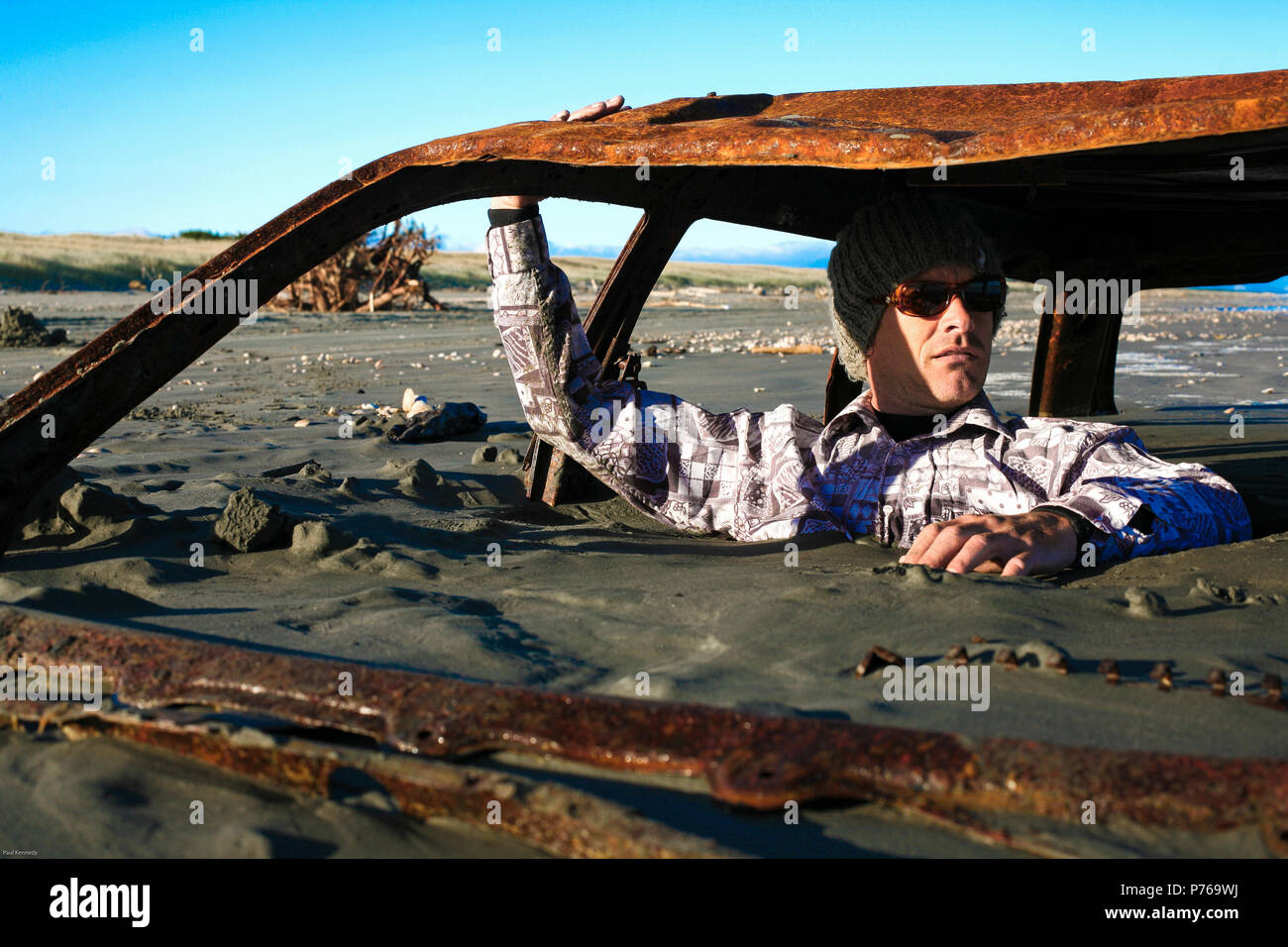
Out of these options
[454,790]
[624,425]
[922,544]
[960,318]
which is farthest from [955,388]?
[454,790]

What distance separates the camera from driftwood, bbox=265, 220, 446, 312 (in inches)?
714

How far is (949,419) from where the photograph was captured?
3.39 meters

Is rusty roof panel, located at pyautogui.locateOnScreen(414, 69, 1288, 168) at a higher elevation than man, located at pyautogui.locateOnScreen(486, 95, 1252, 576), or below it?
higher

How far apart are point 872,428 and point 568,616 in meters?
1.45

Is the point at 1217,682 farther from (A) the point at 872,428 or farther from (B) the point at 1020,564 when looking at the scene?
(A) the point at 872,428

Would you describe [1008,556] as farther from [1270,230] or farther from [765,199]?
[1270,230]

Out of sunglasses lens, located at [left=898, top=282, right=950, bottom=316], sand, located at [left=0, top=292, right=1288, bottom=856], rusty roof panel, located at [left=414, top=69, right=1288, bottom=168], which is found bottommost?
sand, located at [left=0, top=292, right=1288, bottom=856]

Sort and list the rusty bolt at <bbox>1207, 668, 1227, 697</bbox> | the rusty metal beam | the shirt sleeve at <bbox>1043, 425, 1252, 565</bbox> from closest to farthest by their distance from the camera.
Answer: the rusty bolt at <bbox>1207, 668, 1227, 697</bbox> → the shirt sleeve at <bbox>1043, 425, 1252, 565</bbox> → the rusty metal beam

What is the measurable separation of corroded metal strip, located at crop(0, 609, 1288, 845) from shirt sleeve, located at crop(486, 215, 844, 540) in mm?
1781

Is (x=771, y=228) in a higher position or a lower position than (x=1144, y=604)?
higher

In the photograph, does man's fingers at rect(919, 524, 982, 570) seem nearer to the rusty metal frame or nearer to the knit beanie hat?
the rusty metal frame

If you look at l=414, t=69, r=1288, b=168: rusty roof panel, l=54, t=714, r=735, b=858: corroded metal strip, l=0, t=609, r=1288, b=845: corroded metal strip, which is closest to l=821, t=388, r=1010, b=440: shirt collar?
l=414, t=69, r=1288, b=168: rusty roof panel

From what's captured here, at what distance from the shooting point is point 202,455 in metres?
5.06
